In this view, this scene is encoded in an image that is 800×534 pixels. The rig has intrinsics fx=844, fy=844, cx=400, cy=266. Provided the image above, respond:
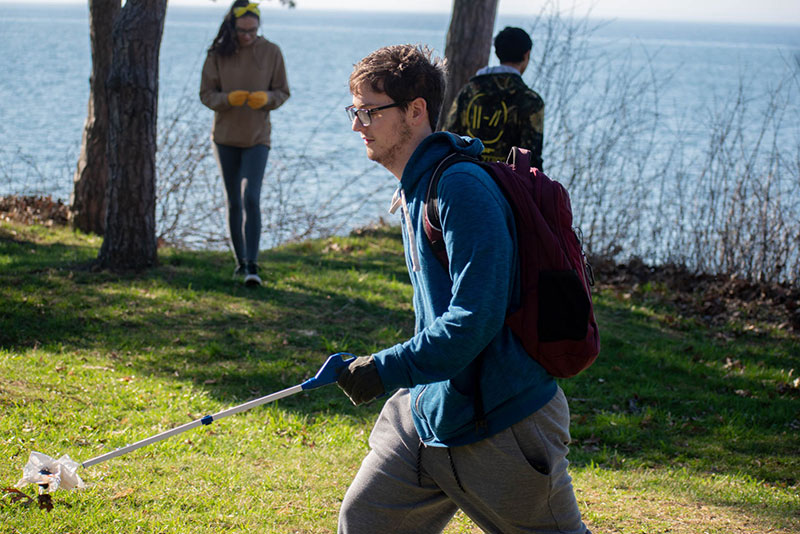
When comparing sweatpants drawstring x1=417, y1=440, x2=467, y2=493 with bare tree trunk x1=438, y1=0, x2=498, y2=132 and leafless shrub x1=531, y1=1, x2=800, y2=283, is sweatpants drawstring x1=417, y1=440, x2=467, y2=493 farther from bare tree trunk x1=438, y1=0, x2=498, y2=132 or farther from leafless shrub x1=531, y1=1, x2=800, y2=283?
leafless shrub x1=531, y1=1, x2=800, y2=283

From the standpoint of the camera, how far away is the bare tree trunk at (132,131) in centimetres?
714

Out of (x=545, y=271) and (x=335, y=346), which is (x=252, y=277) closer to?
(x=335, y=346)

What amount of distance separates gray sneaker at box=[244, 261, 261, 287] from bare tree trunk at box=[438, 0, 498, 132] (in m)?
2.88

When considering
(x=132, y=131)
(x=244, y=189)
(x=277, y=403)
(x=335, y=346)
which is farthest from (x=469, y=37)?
(x=277, y=403)

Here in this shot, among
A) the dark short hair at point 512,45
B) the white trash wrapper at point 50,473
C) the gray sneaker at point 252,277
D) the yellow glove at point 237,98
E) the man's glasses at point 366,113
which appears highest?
the dark short hair at point 512,45

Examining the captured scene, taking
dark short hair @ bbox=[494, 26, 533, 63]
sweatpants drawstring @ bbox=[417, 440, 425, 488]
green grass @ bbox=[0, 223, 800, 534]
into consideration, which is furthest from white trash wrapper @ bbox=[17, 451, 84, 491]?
dark short hair @ bbox=[494, 26, 533, 63]

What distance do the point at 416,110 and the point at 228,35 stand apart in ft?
17.0

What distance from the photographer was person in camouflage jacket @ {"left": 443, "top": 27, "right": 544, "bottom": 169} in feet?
18.9

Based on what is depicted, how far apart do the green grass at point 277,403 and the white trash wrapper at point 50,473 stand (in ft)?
1.57

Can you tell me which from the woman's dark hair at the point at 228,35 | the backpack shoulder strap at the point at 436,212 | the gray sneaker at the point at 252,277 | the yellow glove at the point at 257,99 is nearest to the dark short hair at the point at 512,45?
the yellow glove at the point at 257,99

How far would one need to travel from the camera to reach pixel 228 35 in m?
7.10

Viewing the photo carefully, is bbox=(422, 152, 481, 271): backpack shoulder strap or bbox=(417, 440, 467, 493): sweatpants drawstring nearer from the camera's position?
bbox=(422, 152, 481, 271): backpack shoulder strap

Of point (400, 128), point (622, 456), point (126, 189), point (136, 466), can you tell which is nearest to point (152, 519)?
point (136, 466)

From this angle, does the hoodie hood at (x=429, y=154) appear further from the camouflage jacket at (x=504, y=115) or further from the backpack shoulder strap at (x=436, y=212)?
the camouflage jacket at (x=504, y=115)
